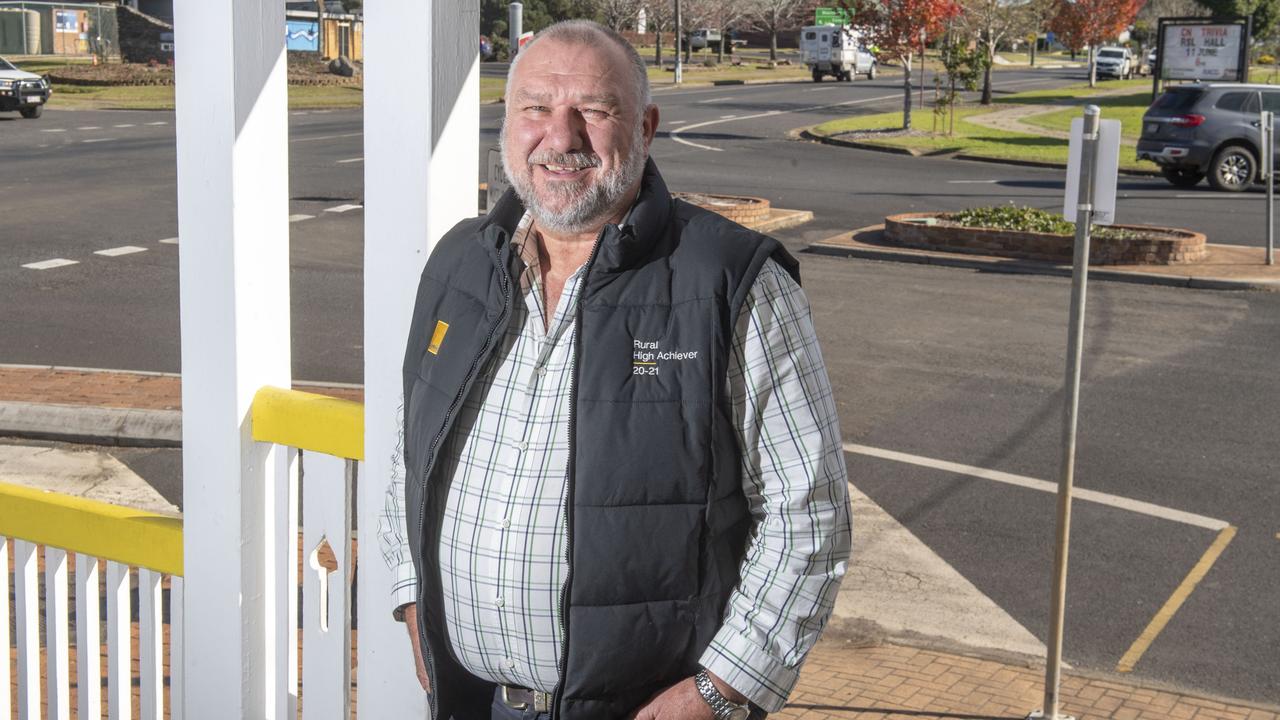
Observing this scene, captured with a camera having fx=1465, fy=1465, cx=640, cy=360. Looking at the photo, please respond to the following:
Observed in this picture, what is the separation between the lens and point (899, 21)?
99.9ft

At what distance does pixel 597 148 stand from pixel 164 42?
54577mm

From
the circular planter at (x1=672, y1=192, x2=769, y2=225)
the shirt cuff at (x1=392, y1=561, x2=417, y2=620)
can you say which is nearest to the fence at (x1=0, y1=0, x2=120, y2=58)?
the circular planter at (x1=672, y1=192, x2=769, y2=225)

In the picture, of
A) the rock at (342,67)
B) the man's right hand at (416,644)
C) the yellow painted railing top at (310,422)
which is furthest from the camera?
the rock at (342,67)

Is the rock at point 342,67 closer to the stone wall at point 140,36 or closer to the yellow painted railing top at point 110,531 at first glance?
the stone wall at point 140,36

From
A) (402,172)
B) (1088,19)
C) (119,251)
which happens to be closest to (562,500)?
(402,172)

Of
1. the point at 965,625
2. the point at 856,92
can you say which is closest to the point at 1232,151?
the point at 965,625

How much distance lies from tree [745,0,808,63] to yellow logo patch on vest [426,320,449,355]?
7482 cm

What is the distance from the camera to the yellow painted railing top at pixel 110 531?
140 inches

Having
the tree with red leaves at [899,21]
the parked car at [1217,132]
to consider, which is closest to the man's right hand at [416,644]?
the parked car at [1217,132]

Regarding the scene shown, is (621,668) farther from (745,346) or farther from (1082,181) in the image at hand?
(1082,181)

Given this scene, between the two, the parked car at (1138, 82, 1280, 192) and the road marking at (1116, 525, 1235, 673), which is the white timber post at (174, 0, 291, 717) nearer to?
the road marking at (1116, 525, 1235, 673)

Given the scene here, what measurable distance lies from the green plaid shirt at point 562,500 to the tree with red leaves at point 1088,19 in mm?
53806

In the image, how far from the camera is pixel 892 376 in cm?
1055

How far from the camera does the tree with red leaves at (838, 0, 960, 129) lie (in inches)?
1182
